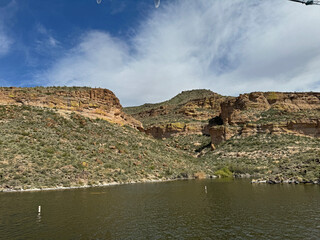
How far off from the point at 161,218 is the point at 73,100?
45.3 meters

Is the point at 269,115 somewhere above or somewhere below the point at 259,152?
above

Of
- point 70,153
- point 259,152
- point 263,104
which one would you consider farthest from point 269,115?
point 70,153

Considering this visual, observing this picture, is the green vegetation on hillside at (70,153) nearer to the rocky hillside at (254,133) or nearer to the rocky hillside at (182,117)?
the rocky hillside at (254,133)

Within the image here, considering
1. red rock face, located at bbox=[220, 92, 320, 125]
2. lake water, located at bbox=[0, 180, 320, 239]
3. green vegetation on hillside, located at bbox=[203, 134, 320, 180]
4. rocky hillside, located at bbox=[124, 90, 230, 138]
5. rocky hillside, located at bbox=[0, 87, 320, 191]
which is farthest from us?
rocky hillside, located at bbox=[124, 90, 230, 138]

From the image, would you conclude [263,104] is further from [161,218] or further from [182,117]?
[161,218]

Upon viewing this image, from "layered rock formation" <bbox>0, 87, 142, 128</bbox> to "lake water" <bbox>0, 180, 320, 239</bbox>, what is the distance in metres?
33.6

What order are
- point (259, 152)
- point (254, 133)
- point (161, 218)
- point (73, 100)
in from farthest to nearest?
1. point (254, 133)
2. point (259, 152)
3. point (73, 100)
4. point (161, 218)

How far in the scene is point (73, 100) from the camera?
54.3 metres

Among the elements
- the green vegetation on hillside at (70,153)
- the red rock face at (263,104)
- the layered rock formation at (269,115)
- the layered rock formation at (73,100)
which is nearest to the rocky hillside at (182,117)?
the layered rock formation at (269,115)

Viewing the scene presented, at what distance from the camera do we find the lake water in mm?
11789

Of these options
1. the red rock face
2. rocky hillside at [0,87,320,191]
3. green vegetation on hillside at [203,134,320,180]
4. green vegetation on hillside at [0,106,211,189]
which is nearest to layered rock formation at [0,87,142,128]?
rocky hillside at [0,87,320,191]

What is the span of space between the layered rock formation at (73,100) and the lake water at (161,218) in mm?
33634

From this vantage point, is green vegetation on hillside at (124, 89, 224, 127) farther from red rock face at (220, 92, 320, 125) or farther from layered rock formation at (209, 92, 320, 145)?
layered rock formation at (209, 92, 320, 145)

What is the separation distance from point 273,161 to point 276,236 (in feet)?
150
